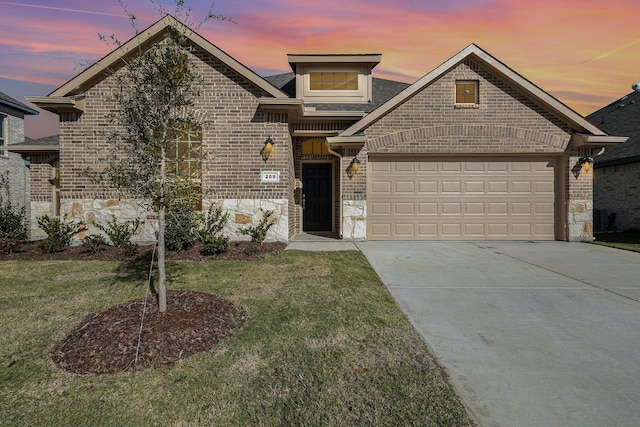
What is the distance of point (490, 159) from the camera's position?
10.9 m

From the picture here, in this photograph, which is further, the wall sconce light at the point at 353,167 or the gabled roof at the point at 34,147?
the gabled roof at the point at 34,147

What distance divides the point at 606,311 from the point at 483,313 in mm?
1633

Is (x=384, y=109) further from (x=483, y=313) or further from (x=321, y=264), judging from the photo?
(x=483, y=313)

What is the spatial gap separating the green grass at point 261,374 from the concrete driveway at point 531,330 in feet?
1.13

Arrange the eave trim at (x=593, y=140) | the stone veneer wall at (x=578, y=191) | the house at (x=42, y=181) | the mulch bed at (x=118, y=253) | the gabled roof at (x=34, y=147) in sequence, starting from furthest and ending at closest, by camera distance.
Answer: the house at (x=42, y=181) → the gabled roof at (x=34, y=147) → the stone veneer wall at (x=578, y=191) → the eave trim at (x=593, y=140) → the mulch bed at (x=118, y=253)

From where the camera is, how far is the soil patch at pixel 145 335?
10.8 feet

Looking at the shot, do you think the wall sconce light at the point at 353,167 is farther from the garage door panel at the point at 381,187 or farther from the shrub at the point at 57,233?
the shrub at the point at 57,233

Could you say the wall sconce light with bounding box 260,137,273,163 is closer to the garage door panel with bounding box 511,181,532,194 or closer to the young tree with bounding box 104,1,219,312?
the young tree with bounding box 104,1,219,312

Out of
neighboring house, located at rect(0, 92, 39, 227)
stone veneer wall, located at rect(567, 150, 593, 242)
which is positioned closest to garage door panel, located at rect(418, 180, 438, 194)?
stone veneer wall, located at rect(567, 150, 593, 242)

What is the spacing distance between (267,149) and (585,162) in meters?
9.49

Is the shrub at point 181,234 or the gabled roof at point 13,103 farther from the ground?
the gabled roof at point 13,103

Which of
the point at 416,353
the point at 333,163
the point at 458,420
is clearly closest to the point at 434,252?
the point at 333,163

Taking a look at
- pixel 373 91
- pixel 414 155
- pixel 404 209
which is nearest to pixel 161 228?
pixel 404 209

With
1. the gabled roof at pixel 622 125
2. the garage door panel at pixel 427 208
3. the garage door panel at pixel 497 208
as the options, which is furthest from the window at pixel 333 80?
the gabled roof at pixel 622 125
